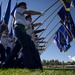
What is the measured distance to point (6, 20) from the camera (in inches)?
641

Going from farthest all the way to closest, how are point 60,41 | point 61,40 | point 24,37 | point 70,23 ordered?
point 60,41
point 61,40
point 70,23
point 24,37

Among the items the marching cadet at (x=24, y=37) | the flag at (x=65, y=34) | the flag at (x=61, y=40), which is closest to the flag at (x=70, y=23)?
the flag at (x=65, y=34)

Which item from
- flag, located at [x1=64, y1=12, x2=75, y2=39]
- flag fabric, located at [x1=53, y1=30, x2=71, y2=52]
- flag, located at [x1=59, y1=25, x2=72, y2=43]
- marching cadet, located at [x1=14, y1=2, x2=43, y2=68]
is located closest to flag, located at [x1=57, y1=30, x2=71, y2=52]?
flag fabric, located at [x1=53, y1=30, x2=71, y2=52]

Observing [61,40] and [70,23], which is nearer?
[70,23]

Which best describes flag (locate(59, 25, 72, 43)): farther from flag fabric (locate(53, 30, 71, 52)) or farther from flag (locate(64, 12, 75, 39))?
flag (locate(64, 12, 75, 39))

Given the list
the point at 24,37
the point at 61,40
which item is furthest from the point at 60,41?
the point at 24,37

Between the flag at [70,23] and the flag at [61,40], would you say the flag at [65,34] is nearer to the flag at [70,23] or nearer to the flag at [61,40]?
the flag at [61,40]

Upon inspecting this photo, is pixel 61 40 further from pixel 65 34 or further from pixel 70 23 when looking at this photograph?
pixel 70 23

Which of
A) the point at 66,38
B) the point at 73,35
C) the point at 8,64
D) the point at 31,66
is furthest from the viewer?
the point at 66,38

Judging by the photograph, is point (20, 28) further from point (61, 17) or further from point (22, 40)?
point (61, 17)

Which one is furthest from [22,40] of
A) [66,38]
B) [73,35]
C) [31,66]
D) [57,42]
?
[57,42]

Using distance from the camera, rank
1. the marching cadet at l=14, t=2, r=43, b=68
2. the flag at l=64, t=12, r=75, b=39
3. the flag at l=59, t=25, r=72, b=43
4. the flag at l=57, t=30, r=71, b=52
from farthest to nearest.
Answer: the flag at l=57, t=30, r=71, b=52 < the flag at l=59, t=25, r=72, b=43 < the flag at l=64, t=12, r=75, b=39 < the marching cadet at l=14, t=2, r=43, b=68

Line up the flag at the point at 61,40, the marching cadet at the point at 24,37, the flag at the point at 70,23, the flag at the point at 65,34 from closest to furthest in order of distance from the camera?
the marching cadet at the point at 24,37 < the flag at the point at 70,23 < the flag at the point at 65,34 < the flag at the point at 61,40

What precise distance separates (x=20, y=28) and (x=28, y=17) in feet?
4.54
